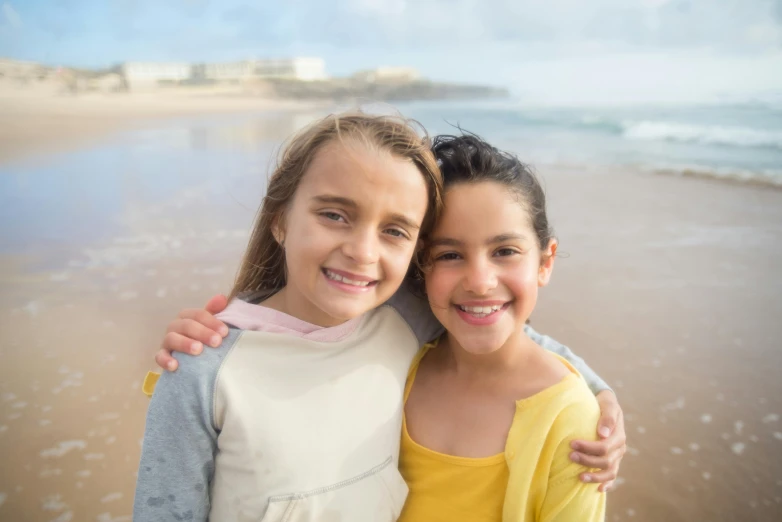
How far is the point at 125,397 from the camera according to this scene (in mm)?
3150

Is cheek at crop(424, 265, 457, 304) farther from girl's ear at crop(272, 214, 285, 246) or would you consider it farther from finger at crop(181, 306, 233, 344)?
finger at crop(181, 306, 233, 344)

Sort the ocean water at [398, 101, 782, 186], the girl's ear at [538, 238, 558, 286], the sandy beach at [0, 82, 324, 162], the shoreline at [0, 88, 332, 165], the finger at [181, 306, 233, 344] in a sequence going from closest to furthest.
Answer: the finger at [181, 306, 233, 344]
the girl's ear at [538, 238, 558, 286]
the shoreline at [0, 88, 332, 165]
the sandy beach at [0, 82, 324, 162]
the ocean water at [398, 101, 782, 186]

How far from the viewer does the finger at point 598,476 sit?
1.43 metres

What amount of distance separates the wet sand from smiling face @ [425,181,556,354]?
1.36 meters

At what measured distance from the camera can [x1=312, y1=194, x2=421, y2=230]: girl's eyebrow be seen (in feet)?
4.98

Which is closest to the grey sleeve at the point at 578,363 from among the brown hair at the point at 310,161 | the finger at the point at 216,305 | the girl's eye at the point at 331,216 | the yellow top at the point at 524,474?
the yellow top at the point at 524,474

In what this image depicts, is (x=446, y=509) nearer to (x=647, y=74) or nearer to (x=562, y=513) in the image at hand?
(x=562, y=513)

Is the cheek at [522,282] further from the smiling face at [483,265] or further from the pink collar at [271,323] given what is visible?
the pink collar at [271,323]

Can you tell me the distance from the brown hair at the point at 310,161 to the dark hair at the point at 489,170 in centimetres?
7

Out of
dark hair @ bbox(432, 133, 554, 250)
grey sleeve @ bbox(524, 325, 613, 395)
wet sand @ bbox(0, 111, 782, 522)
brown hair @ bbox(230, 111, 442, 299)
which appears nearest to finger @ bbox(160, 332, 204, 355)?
brown hair @ bbox(230, 111, 442, 299)

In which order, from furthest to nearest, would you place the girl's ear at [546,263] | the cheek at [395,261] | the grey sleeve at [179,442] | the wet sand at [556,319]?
the wet sand at [556,319] < the girl's ear at [546,263] < the cheek at [395,261] < the grey sleeve at [179,442]

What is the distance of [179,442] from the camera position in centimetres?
137

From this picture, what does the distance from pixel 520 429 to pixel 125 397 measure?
242cm

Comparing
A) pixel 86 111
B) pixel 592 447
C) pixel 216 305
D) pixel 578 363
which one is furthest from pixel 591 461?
pixel 86 111
